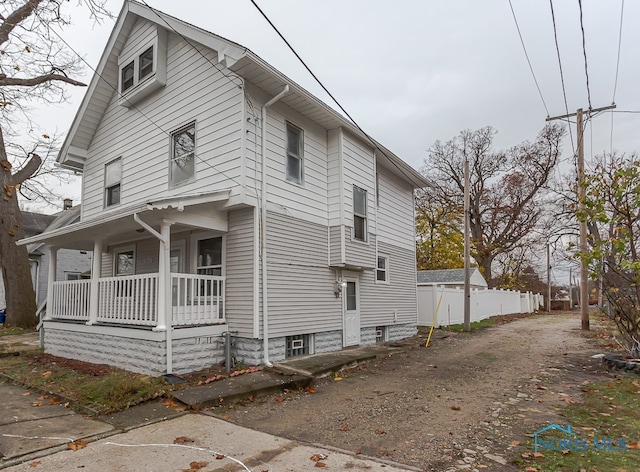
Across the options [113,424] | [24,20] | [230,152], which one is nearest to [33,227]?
[24,20]

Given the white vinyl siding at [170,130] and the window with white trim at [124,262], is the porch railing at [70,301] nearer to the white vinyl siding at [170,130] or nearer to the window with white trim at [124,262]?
the window with white trim at [124,262]

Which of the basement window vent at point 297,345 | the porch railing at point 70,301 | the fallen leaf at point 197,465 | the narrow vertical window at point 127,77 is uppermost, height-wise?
the narrow vertical window at point 127,77

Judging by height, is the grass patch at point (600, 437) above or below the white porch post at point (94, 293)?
below

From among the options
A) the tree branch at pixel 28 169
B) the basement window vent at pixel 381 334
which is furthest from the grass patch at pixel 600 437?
the tree branch at pixel 28 169

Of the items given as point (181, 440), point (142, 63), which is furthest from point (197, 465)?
point (142, 63)

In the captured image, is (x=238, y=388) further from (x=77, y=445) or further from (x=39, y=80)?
(x=39, y=80)

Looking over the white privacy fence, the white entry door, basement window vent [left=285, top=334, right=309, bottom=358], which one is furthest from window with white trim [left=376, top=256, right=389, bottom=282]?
basement window vent [left=285, top=334, right=309, bottom=358]

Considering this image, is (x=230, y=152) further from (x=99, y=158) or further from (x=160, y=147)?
(x=99, y=158)

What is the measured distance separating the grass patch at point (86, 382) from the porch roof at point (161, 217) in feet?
9.18

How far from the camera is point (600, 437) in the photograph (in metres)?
4.79

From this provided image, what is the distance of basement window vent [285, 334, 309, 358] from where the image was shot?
9534 millimetres

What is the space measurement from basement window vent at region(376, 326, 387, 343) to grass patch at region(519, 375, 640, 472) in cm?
660

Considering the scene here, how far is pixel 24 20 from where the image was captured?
9.23m

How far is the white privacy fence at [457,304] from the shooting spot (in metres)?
17.9
